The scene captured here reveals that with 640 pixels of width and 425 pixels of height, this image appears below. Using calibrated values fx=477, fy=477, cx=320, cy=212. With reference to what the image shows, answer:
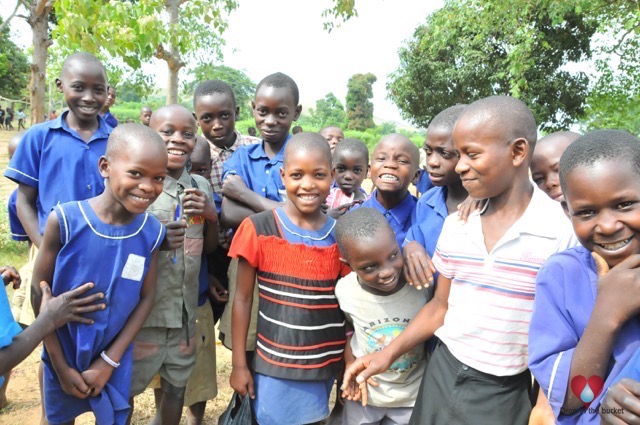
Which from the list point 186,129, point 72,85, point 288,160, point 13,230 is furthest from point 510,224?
point 13,230

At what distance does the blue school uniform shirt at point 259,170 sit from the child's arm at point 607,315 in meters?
1.66

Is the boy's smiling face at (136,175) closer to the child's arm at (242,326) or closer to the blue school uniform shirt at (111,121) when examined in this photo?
the child's arm at (242,326)

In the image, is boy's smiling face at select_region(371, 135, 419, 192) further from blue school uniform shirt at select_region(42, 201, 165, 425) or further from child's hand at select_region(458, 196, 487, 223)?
blue school uniform shirt at select_region(42, 201, 165, 425)

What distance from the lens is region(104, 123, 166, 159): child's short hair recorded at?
1.91 metres

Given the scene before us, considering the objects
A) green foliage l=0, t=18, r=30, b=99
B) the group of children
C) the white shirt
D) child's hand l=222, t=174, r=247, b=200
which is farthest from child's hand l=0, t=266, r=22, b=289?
green foliage l=0, t=18, r=30, b=99

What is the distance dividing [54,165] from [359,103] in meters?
39.8

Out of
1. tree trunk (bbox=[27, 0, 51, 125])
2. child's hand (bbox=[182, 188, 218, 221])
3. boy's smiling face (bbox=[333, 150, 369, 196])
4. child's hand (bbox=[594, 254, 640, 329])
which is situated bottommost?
child's hand (bbox=[594, 254, 640, 329])

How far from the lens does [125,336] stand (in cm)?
197

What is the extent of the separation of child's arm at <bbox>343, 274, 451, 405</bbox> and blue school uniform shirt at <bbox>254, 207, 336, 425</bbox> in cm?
24

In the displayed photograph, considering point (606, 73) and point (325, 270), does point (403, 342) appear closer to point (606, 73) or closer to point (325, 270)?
point (325, 270)

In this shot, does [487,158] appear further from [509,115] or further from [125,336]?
[125,336]

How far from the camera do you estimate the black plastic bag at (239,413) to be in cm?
202

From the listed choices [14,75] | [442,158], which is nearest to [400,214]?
[442,158]

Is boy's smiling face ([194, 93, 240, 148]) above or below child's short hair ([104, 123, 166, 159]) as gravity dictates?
above
